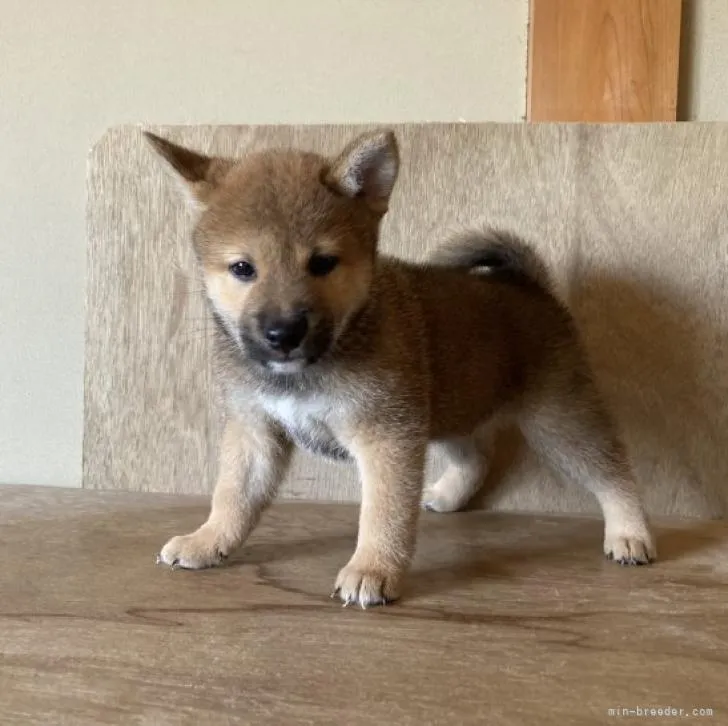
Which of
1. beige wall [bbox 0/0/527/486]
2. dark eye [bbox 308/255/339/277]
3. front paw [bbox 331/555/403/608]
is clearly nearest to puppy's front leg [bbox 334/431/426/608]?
front paw [bbox 331/555/403/608]

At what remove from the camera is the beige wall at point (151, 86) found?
5.78 ft

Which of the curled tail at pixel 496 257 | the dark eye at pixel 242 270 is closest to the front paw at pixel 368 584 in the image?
the dark eye at pixel 242 270

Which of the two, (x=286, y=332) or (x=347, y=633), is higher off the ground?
(x=286, y=332)

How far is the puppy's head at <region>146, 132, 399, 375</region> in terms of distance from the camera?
1137mm

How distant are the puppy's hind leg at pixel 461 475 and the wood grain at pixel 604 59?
2.32 ft

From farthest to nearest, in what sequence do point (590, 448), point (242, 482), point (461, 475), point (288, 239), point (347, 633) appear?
point (461, 475) < point (590, 448) < point (242, 482) < point (288, 239) < point (347, 633)

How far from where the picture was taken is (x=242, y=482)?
1.36 meters

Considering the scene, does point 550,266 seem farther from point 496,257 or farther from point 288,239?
point 288,239

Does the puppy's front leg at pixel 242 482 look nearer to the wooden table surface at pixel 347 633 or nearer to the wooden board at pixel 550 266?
the wooden table surface at pixel 347 633

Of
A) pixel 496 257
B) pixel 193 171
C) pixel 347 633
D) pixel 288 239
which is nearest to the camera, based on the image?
pixel 347 633

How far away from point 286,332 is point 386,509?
0.31 meters

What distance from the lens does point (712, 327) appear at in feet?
5.37

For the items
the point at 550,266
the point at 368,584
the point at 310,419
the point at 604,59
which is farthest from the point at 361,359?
the point at 604,59

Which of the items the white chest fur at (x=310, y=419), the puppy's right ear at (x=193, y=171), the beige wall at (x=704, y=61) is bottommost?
the white chest fur at (x=310, y=419)
